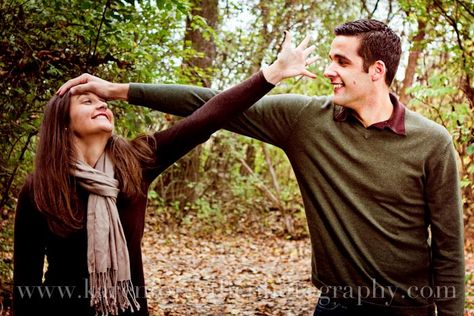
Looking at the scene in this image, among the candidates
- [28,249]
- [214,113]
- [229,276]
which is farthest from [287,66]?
[229,276]

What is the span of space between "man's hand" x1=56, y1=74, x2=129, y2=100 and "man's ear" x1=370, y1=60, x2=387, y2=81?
47.4 inches

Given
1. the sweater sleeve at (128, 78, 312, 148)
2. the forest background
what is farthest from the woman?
the forest background

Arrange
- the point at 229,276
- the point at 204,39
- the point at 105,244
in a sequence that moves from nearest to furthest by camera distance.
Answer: the point at 105,244, the point at 229,276, the point at 204,39

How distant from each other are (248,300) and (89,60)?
3689 mm

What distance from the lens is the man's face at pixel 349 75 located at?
270 centimetres

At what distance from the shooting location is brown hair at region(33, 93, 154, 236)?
8.68ft

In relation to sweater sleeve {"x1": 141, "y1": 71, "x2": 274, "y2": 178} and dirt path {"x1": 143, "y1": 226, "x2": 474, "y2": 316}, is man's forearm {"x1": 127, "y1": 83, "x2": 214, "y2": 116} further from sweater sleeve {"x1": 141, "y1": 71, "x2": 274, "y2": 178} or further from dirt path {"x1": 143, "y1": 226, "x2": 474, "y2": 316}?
dirt path {"x1": 143, "y1": 226, "x2": 474, "y2": 316}

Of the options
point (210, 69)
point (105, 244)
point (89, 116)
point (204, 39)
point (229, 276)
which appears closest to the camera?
point (105, 244)

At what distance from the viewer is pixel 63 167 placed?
2.73 meters

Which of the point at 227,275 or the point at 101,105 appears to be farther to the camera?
the point at 227,275

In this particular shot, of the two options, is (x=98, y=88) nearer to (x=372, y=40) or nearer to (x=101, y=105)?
(x=101, y=105)

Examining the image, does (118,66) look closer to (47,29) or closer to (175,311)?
(47,29)

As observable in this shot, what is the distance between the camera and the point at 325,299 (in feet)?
8.71

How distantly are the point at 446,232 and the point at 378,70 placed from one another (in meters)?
0.84
